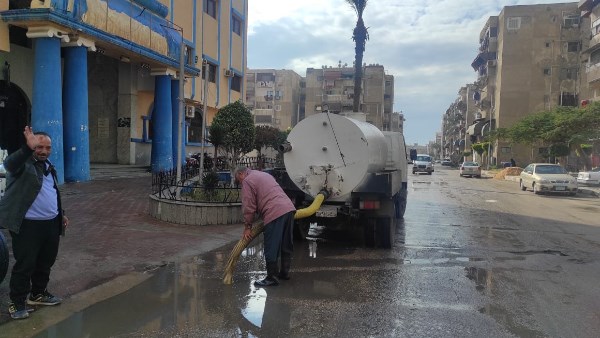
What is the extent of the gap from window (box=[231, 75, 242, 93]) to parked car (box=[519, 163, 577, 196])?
19233 mm

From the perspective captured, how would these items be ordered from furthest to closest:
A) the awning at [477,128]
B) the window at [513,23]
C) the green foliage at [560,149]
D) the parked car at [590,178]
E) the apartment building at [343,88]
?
the apartment building at [343,88] < the awning at [477,128] < the window at [513,23] < the green foliage at [560,149] < the parked car at [590,178]

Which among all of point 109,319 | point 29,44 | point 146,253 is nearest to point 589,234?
point 146,253

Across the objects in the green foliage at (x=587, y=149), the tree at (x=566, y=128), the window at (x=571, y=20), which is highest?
the window at (x=571, y=20)

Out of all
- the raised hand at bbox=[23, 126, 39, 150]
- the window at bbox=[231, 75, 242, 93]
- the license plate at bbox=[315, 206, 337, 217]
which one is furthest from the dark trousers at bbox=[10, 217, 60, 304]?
the window at bbox=[231, 75, 242, 93]

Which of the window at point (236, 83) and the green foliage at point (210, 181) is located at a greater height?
the window at point (236, 83)

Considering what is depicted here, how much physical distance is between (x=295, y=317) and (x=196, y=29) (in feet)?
75.0

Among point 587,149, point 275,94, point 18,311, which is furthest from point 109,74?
point 275,94

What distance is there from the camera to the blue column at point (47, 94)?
1377 cm

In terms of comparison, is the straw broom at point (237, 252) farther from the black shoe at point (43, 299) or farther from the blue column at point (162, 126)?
the blue column at point (162, 126)

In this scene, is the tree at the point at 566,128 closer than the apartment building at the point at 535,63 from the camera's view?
Yes

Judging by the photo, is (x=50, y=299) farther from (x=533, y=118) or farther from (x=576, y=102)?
(x=576, y=102)

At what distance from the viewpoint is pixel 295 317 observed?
4672 millimetres

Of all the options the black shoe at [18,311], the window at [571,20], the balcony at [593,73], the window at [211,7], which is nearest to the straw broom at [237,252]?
the black shoe at [18,311]

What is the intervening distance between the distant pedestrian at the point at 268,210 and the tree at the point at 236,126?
7.19 metres
